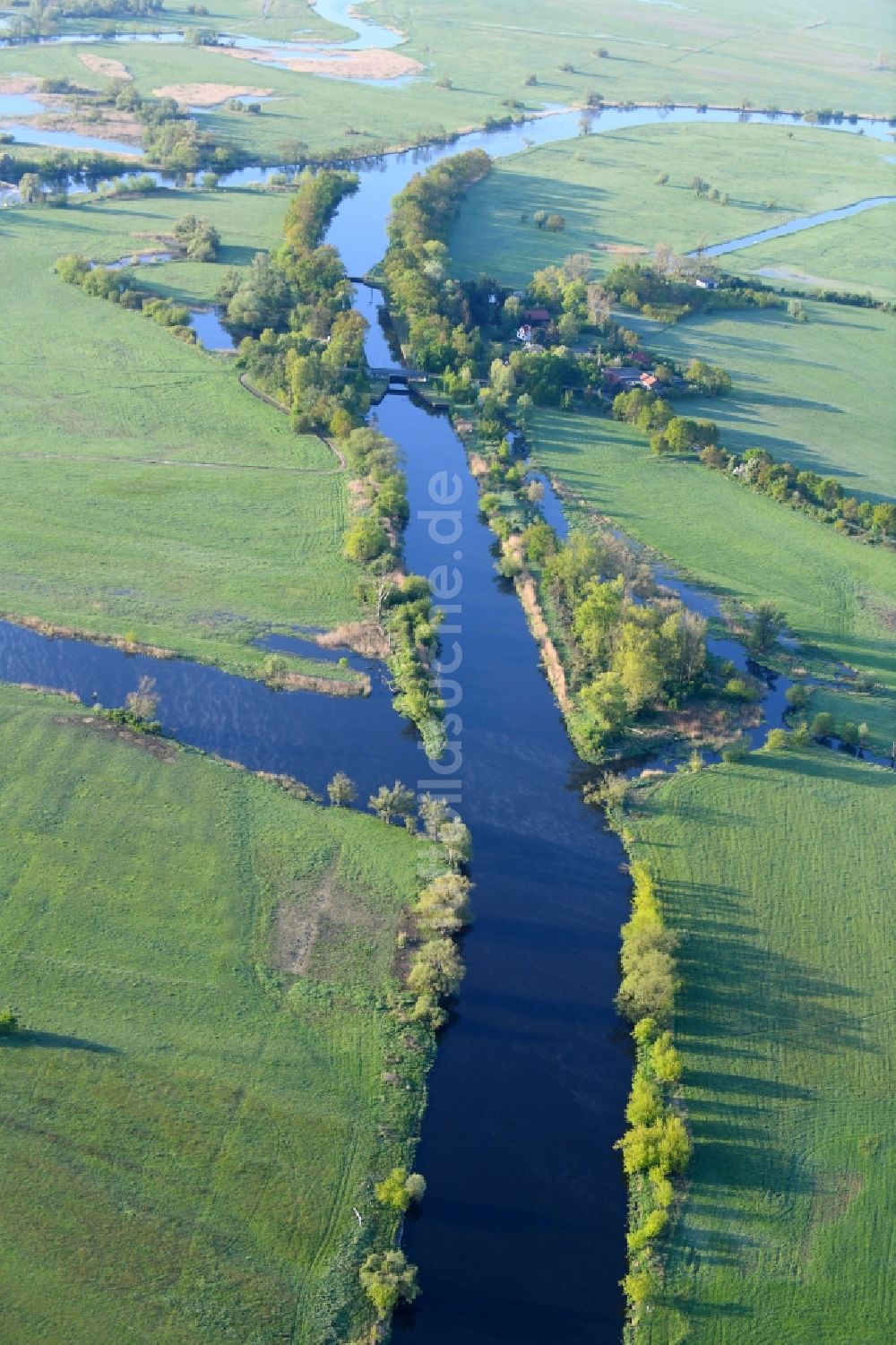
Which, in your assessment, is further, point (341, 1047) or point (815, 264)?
point (815, 264)

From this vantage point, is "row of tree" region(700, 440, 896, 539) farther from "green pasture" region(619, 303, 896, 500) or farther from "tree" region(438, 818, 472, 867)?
"tree" region(438, 818, 472, 867)

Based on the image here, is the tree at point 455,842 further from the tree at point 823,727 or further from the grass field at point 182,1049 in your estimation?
the tree at point 823,727

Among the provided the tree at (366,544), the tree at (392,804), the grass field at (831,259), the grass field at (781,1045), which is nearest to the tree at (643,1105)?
the grass field at (781,1045)

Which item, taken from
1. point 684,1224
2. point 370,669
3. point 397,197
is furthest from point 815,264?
point 684,1224

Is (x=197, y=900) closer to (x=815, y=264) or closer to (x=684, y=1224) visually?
(x=684, y=1224)

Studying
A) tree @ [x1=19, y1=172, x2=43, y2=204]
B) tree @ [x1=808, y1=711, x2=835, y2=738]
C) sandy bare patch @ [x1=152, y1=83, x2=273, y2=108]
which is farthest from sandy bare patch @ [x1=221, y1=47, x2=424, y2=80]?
tree @ [x1=808, y1=711, x2=835, y2=738]

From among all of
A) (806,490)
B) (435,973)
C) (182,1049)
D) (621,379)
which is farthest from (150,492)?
(806,490)
